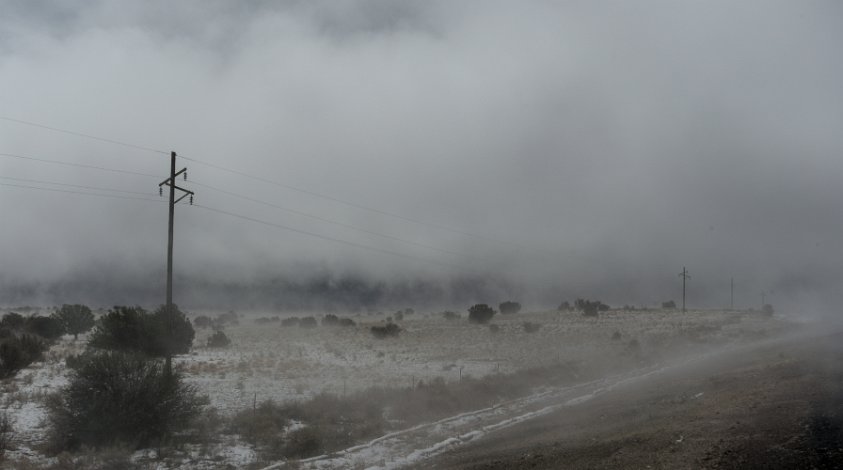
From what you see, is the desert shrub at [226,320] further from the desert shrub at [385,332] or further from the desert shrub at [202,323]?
the desert shrub at [385,332]

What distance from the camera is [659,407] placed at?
21.8 meters

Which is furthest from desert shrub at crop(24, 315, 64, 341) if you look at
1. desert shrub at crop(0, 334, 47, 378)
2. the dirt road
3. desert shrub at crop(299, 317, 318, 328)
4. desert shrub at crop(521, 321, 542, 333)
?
desert shrub at crop(521, 321, 542, 333)

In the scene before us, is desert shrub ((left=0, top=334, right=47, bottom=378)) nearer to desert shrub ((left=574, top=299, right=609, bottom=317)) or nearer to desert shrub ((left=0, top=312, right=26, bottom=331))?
desert shrub ((left=0, top=312, right=26, bottom=331))

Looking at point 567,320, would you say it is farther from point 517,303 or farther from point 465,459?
point 465,459

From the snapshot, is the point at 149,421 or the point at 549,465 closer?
the point at 549,465

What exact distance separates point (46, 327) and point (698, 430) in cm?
4773

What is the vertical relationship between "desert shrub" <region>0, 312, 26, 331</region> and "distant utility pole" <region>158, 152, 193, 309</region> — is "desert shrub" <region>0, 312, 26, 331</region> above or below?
below

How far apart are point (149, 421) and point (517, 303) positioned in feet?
275

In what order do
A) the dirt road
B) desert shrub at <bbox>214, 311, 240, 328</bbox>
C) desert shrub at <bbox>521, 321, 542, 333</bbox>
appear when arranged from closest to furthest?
1. the dirt road
2. desert shrub at <bbox>521, 321, 542, 333</bbox>
3. desert shrub at <bbox>214, 311, 240, 328</bbox>

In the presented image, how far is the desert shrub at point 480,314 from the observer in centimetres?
7731

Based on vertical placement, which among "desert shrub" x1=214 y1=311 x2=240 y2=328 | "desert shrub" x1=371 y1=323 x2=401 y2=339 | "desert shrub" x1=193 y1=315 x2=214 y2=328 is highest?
"desert shrub" x1=371 y1=323 x2=401 y2=339

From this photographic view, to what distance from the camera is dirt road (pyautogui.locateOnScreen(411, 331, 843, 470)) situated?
41.9 feet

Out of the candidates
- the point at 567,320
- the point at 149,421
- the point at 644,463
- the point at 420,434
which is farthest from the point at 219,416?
the point at 567,320

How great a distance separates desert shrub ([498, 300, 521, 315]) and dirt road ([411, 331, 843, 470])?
67.8m
